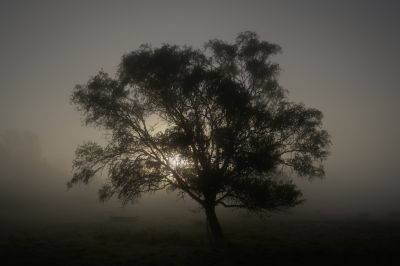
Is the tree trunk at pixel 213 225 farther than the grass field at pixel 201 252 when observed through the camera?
Yes

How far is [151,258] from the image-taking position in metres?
23.3

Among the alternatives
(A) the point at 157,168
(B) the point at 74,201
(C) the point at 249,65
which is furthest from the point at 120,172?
(B) the point at 74,201

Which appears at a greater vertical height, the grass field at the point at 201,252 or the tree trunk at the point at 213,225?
the tree trunk at the point at 213,225

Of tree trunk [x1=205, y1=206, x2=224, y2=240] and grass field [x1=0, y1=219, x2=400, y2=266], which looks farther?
tree trunk [x1=205, y1=206, x2=224, y2=240]

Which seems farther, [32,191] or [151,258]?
[32,191]

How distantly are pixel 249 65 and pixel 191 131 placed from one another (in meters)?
8.64

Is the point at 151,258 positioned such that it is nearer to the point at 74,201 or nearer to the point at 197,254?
the point at 197,254

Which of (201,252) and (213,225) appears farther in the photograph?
(213,225)

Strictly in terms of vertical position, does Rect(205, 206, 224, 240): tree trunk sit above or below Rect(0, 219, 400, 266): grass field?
above

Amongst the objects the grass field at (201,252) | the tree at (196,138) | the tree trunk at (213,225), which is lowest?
the grass field at (201,252)

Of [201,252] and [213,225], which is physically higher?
[213,225]

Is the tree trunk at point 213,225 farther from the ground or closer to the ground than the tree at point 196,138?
closer to the ground

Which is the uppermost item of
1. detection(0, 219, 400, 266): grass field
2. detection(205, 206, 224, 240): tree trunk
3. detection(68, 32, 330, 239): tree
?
detection(68, 32, 330, 239): tree

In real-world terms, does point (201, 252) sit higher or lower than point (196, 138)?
lower
